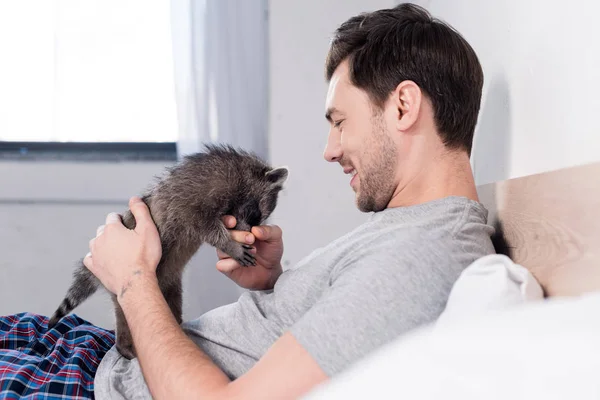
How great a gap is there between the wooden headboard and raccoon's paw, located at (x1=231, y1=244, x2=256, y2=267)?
764 millimetres

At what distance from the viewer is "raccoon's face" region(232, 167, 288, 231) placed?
220 centimetres

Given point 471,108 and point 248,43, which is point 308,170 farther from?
point 471,108

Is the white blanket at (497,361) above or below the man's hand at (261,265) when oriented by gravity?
above

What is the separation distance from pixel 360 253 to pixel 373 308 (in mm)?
207

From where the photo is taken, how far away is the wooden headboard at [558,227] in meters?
1.06

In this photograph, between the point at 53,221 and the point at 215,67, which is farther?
the point at 53,221

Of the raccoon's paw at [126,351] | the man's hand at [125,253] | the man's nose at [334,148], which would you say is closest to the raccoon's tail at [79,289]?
the man's hand at [125,253]

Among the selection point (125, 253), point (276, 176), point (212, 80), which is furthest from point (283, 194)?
point (125, 253)

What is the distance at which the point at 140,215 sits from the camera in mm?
1883

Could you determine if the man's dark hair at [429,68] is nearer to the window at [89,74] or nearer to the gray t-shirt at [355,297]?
the gray t-shirt at [355,297]

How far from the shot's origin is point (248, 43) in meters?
3.53

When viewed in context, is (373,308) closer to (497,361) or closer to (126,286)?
(497,361)

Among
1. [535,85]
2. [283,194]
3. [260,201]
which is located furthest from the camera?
[283,194]

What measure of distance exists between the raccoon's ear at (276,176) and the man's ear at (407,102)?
75cm
